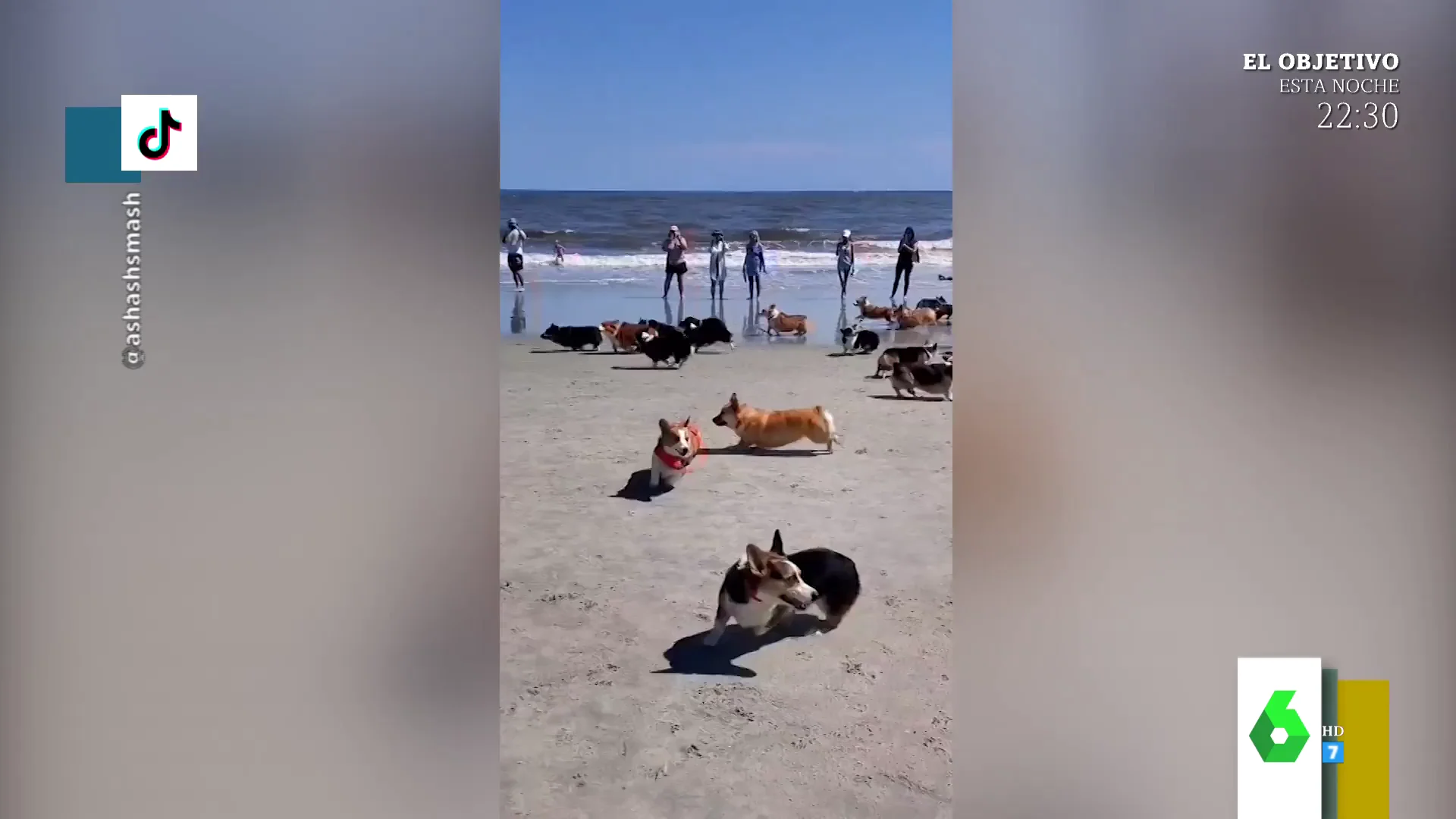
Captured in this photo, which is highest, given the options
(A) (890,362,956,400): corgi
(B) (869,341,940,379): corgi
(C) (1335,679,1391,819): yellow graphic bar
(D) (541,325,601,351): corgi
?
(D) (541,325,601,351): corgi

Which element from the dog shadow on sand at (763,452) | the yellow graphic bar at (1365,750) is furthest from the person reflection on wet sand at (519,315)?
the yellow graphic bar at (1365,750)

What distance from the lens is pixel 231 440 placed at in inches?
59.4

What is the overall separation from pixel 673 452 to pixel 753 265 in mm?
522

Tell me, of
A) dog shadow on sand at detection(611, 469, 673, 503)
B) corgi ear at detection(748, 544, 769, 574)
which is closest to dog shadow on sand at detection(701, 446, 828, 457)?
dog shadow on sand at detection(611, 469, 673, 503)

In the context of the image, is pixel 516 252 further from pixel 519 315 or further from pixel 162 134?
pixel 162 134

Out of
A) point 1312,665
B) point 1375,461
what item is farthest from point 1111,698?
point 1375,461

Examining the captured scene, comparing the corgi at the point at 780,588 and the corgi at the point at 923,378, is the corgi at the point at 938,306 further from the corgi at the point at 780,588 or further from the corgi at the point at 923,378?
the corgi at the point at 780,588

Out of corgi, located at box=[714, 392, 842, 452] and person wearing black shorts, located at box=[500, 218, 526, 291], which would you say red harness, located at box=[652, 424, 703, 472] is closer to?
corgi, located at box=[714, 392, 842, 452]

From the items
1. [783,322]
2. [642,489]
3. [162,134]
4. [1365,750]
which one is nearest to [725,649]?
[642,489]

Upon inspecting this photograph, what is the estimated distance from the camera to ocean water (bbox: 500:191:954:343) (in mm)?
1971

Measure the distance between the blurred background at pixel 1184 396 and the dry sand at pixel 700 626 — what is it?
185 millimetres

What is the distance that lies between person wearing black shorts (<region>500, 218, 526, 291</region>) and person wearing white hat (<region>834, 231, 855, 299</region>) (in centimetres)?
75

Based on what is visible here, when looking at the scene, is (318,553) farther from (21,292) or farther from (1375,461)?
(1375,461)

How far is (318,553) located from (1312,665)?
171 centimetres
